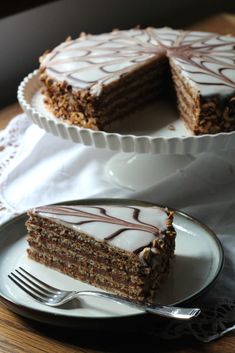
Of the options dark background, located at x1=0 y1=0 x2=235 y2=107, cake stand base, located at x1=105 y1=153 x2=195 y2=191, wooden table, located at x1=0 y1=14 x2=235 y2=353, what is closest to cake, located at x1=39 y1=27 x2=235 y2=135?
cake stand base, located at x1=105 y1=153 x2=195 y2=191

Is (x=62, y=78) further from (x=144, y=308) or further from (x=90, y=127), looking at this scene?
(x=144, y=308)

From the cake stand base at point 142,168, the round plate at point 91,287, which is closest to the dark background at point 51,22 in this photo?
the cake stand base at point 142,168

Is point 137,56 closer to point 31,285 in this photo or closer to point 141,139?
point 141,139

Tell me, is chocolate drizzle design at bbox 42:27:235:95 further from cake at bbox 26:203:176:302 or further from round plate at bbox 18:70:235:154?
cake at bbox 26:203:176:302

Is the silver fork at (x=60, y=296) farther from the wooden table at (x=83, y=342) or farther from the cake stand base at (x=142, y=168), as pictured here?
the cake stand base at (x=142, y=168)

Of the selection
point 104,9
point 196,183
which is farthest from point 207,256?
point 104,9

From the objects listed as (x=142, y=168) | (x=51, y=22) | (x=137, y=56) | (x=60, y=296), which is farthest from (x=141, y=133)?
(x=51, y=22)
